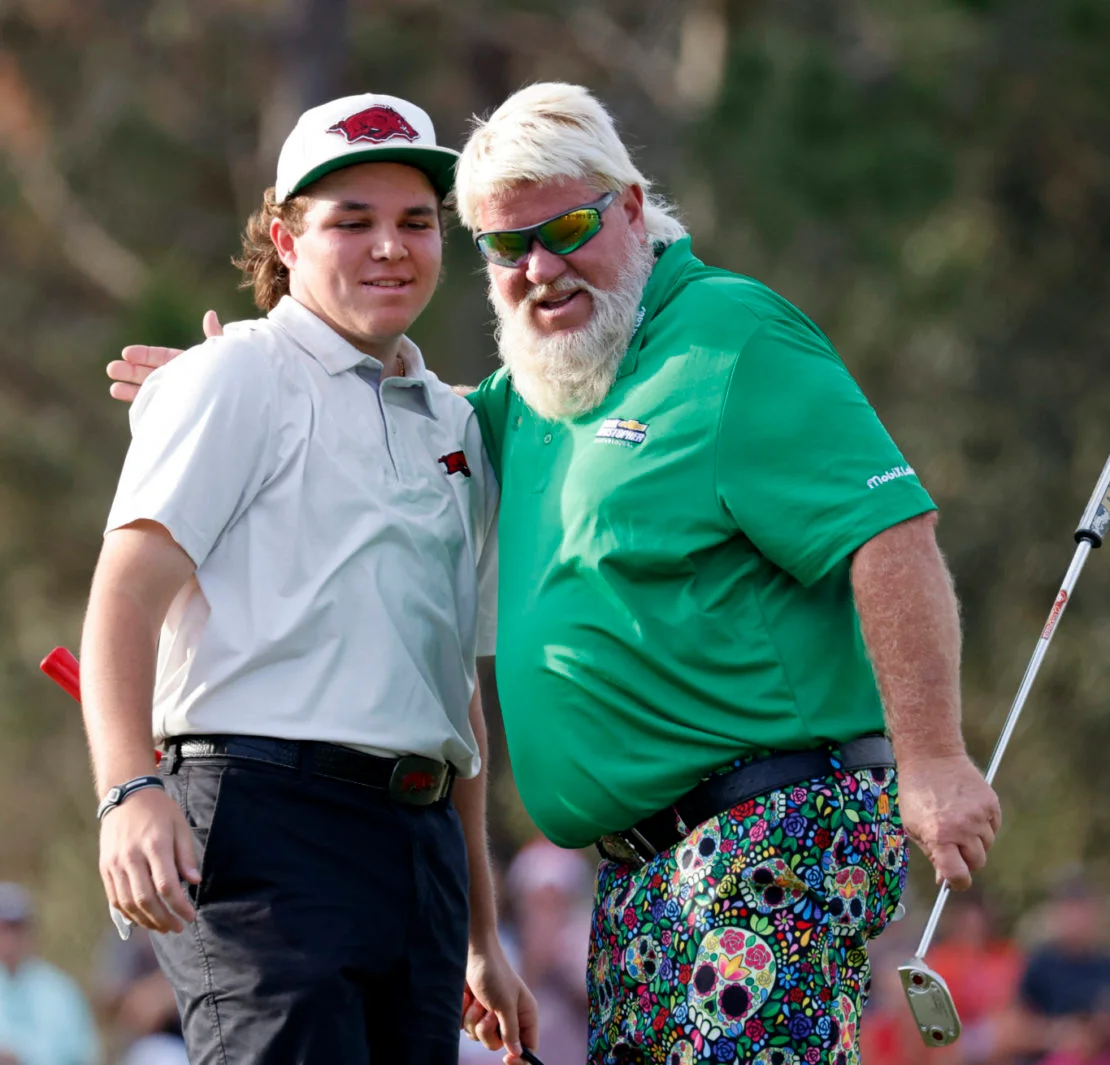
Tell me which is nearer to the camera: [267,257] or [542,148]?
[542,148]

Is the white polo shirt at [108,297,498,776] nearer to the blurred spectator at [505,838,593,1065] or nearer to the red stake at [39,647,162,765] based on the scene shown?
the red stake at [39,647,162,765]

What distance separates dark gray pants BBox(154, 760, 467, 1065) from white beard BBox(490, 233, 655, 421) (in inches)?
35.5

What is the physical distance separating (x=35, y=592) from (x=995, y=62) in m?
8.12

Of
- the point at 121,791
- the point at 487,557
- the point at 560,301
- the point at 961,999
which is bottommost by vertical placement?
the point at 961,999

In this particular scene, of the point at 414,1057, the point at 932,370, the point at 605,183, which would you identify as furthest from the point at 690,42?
the point at 414,1057

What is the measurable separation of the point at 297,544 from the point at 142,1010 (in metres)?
4.97

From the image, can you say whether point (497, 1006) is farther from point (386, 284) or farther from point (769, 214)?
point (769, 214)

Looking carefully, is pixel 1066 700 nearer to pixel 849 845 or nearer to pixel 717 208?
pixel 717 208

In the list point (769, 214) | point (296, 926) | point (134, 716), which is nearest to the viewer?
point (134, 716)

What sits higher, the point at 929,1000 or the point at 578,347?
the point at 578,347

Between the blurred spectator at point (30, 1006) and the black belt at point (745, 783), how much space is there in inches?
199

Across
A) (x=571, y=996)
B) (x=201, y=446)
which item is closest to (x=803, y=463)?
(x=201, y=446)

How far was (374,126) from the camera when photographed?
3.83 metres

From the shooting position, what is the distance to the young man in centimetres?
336
